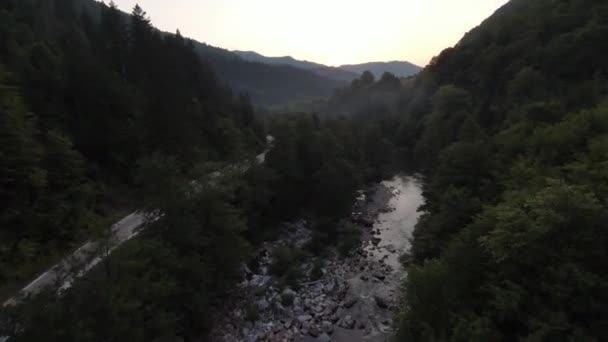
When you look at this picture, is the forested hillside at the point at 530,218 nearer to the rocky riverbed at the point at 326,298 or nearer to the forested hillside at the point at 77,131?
the rocky riverbed at the point at 326,298

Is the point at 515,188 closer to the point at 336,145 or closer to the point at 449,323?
the point at 449,323

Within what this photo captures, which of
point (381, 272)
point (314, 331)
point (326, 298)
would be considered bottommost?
point (326, 298)

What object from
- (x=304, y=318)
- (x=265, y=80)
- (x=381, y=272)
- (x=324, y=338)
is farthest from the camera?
(x=265, y=80)

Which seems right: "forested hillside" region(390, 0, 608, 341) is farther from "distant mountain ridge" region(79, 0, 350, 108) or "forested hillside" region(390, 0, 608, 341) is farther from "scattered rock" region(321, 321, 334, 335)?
"distant mountain ridge" region(79, 0, 350, 108)

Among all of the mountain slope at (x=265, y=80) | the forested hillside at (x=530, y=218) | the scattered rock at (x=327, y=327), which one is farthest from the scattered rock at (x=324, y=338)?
the mountain slope at (x=265, y=80)

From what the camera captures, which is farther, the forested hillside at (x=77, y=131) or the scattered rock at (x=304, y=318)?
the scattered rock at (x=304, y=318)

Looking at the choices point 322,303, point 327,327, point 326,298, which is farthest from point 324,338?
point 326,298

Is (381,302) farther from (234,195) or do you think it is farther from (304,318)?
(234,195)

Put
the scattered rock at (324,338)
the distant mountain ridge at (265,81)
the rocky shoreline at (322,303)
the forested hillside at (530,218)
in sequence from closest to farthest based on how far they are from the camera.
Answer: the forested hillside at (530,218)
the scattered rock at (324,338)
the rocky shoreline at (322,303)
the distant mountain ridge at (265,81)
